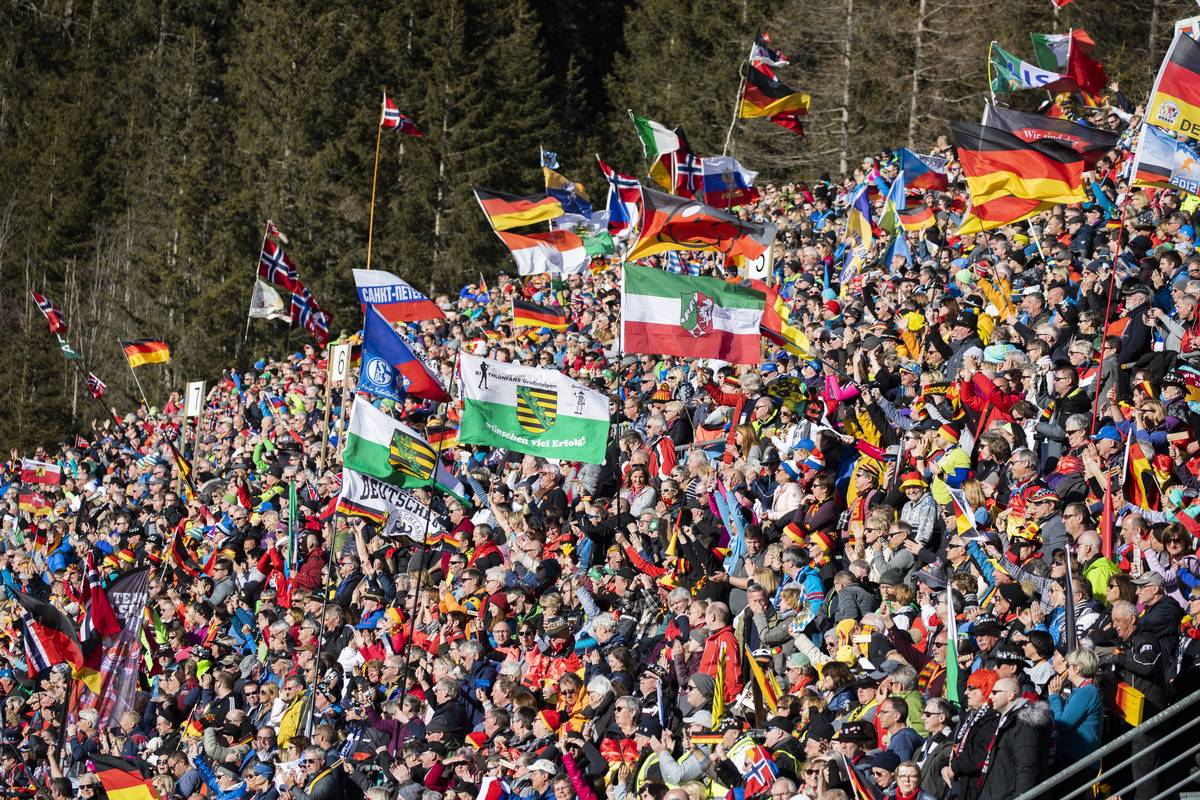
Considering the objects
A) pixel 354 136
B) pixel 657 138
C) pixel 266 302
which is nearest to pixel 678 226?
pixel 657 138

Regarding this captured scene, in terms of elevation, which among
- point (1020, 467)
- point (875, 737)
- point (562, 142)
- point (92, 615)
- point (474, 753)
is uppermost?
point (1020, 467)

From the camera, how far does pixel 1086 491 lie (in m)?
10.5

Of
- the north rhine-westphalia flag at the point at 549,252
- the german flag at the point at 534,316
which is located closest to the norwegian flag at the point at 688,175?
the north rhine-westphalia flag at the point at 549,252

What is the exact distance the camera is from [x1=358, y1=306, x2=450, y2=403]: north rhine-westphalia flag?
14094 millimetres

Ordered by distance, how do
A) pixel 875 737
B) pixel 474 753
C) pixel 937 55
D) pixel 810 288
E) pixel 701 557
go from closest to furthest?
pixel 875 737, pixel 474 753, pixel 701 557, pixel 810 288, pixel 937 55

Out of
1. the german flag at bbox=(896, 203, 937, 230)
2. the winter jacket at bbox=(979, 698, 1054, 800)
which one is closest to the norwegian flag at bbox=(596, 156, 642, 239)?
the german flag at bbox=(896, 203, 937, 230)

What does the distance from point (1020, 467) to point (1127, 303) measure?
242 centimetres

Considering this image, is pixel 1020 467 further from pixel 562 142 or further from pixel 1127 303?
pixel 562 142

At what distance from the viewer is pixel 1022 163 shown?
13.7 m

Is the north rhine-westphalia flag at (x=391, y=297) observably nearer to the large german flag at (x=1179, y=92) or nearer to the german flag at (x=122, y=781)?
the german flag at (x=122, y=781)

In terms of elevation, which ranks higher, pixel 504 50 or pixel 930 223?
pixel 930 223

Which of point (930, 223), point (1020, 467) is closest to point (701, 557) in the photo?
point (1020, 467)

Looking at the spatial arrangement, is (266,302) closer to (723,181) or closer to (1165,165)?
(723,181)

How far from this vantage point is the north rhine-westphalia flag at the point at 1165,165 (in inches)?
474
